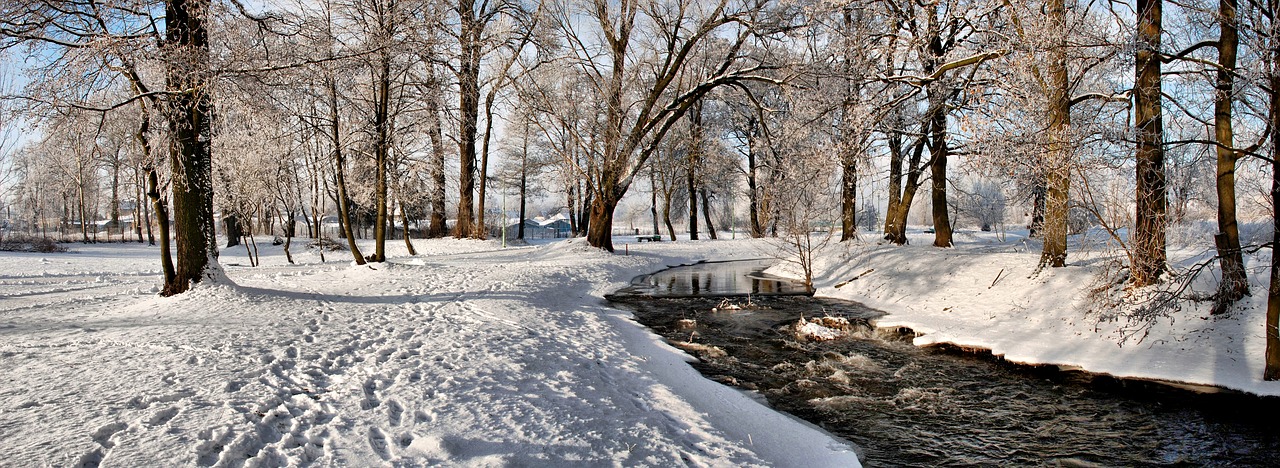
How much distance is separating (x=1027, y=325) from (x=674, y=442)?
23.9 feet

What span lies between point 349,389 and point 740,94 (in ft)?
71.3

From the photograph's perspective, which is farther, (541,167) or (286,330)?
(541,167)

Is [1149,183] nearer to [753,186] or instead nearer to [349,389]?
[349,389]

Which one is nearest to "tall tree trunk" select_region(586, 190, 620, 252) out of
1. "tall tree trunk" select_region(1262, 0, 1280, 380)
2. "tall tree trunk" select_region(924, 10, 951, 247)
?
"tall tree trunk" select_region(924, 10, 951, 247)

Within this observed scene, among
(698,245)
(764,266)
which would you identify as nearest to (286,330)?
(764,266)

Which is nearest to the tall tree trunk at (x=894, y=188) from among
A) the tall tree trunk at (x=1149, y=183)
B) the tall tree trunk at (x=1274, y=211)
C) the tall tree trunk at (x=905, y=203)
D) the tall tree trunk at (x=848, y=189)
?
the tall tree trunk at (x=905, y=203)

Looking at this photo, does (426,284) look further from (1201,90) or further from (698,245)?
(698,245)

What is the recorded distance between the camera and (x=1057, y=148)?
25.5 feet

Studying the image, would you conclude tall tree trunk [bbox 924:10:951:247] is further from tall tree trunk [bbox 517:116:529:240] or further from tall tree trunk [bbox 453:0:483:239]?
tall tree trunk [bbox 517:116:529:240]

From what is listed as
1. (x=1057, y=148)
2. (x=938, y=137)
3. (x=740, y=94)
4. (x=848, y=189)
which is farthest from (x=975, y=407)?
(x=740, y=94)

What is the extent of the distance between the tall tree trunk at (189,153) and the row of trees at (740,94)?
0.09ft

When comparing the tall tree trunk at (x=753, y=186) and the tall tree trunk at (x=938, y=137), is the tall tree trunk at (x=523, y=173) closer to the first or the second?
the tall tree trunk at (x=753, y=186)

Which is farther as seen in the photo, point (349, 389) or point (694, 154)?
point (694, 154)

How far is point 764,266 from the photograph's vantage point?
23.8 m
